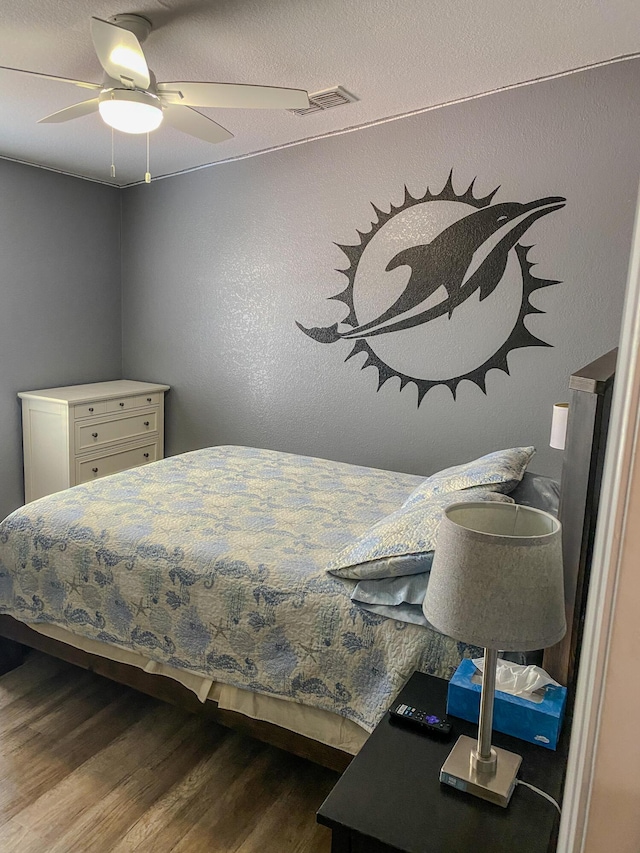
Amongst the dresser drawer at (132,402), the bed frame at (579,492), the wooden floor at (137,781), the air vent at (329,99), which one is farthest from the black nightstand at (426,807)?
the dresser drawer at (132,402)

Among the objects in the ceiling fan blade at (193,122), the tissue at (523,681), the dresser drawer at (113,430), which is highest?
the ceiling fan blade at (193,122)

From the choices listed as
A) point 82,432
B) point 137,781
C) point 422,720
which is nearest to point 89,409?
point 82,432

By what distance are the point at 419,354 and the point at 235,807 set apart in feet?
7.62

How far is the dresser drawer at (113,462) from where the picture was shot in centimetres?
387

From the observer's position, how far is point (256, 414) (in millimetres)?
4039

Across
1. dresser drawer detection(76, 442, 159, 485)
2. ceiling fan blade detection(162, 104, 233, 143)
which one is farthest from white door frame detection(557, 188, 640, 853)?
dresser drawer detection(76, 442, 159, 485)

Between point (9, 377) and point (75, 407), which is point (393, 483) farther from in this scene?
point (9, 377)

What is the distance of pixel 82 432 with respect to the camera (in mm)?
3812

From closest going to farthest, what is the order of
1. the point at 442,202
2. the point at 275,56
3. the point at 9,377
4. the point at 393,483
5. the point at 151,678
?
the point at 151,678 → the point at 275,56 → the point at 393,483 → the point at 442,202 → the point at 9,377

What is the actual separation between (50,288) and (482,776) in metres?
3.92

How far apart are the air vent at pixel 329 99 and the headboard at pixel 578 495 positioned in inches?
80.5

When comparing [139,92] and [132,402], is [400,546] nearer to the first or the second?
[139,92]

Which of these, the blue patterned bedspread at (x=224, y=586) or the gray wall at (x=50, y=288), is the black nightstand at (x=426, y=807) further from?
the gray wall at (x=50, y=288)

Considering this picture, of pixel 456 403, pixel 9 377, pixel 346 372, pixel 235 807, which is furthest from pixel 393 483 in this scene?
pixel 9 377
